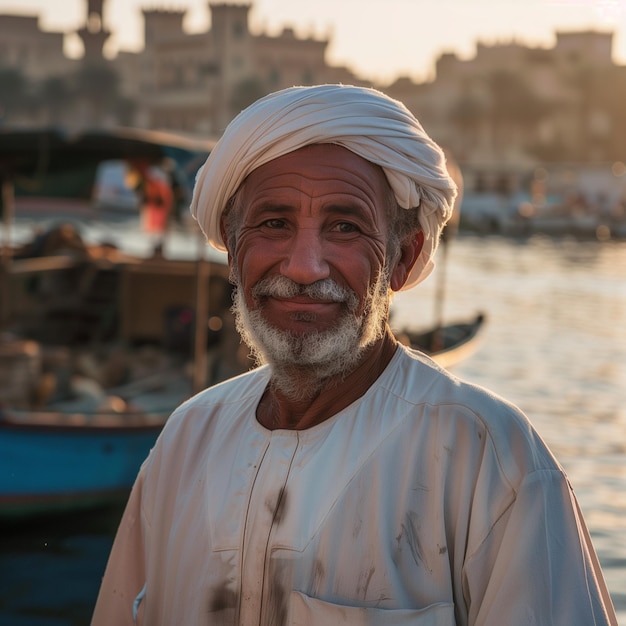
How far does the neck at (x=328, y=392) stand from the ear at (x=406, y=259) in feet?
0.54

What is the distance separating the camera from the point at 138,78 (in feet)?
295

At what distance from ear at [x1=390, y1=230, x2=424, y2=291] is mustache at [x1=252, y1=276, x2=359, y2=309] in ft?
0.59

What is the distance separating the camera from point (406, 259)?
83.7 inches

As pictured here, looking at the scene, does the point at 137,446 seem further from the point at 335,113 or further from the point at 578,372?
the point at 578,372

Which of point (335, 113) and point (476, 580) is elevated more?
point (335, 113)

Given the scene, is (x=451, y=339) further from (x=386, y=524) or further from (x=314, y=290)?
(x=386, y=524)

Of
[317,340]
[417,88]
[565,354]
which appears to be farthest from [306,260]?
[417,88]

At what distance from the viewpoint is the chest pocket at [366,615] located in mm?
1704

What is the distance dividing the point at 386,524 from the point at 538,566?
236mm

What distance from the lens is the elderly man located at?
1705 millimetres

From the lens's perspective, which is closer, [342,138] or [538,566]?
[538,566]

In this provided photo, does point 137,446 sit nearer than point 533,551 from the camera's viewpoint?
No

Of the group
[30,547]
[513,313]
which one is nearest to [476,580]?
[30,547]

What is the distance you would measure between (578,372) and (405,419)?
16277 mm
